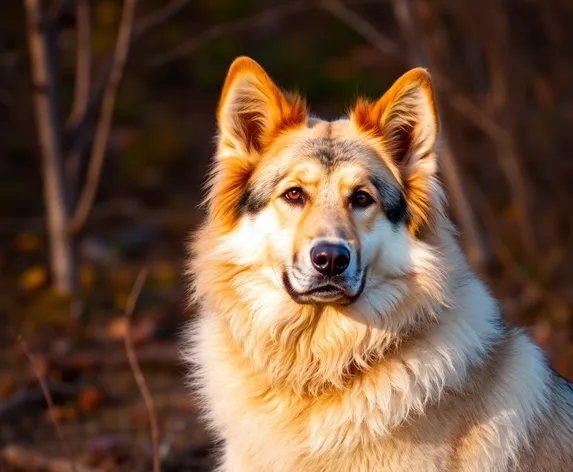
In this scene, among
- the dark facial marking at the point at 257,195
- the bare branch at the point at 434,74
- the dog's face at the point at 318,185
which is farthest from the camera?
the bare branch at the point at 434,74

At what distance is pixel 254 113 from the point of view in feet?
14.0

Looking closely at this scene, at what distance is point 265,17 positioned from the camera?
6.80 m

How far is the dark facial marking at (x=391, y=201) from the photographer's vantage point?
13.3ft

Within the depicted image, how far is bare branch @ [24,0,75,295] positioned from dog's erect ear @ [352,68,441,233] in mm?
3717

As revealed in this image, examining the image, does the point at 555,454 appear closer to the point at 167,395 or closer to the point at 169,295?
the point at 167,395

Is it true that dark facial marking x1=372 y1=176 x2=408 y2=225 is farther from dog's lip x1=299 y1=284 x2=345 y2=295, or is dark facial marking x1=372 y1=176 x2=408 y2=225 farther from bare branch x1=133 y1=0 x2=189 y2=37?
bare branch x1=133 y1=0 x2=189 y2=37

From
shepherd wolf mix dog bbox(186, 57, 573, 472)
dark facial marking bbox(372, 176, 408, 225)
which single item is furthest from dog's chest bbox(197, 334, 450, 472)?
dark facial marking bbox(372, 176, 408, 225)

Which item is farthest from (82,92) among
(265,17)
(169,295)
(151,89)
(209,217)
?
(151,89)

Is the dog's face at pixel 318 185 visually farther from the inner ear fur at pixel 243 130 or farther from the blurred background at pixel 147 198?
the blurred background at pixel 147 198

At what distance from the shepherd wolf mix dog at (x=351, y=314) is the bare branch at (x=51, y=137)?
3.42 meters

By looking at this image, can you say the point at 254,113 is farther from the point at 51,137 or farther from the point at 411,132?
the point at 51,137

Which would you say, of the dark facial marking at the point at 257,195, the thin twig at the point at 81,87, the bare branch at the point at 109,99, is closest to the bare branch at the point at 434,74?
the bare branch at the point at 109,99

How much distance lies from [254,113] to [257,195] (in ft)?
1.31

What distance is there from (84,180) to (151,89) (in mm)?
3248
